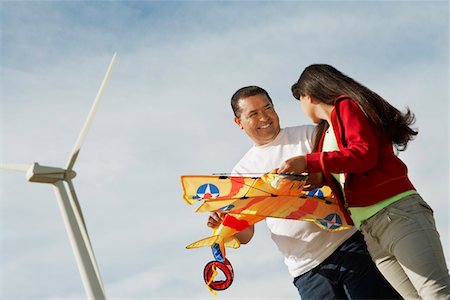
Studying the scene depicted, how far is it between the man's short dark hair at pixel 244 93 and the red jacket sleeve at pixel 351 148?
147cm

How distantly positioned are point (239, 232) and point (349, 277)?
1020 millimetres

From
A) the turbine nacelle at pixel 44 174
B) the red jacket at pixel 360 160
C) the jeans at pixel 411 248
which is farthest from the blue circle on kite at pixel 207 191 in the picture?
the turbine nacelle at pixel 44 174

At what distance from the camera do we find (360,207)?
4801 millimetres

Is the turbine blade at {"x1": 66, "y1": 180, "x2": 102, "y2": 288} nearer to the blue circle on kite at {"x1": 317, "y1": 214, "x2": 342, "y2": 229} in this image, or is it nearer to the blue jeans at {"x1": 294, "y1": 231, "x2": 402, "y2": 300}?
the blue jeans at {"x1": 294, "y1": 231, "x2": 402, "y2": 300}

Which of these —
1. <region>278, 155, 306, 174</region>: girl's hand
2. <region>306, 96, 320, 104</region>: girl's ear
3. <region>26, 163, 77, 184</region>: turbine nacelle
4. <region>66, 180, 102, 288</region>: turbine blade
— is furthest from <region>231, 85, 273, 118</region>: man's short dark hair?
<region>26, 163, 77, 184</region>: turbine nacelle

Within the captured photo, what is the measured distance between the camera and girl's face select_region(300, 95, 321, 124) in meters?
5.04

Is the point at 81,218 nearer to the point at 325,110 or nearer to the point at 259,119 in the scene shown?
the point at 259,119

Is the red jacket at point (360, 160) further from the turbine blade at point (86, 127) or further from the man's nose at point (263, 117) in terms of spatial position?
the turbine blade at point (86, 127)

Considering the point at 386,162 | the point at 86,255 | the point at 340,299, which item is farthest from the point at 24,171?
the point at 386,162

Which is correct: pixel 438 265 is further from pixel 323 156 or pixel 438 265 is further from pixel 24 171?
pixel 24 171

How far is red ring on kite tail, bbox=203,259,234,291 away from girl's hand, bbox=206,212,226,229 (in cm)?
33

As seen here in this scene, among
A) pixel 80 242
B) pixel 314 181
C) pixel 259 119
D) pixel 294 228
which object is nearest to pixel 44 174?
pixel 80 242

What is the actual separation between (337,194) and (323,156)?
2.46 feet

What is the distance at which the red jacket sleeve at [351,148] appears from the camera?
4.49 metres
